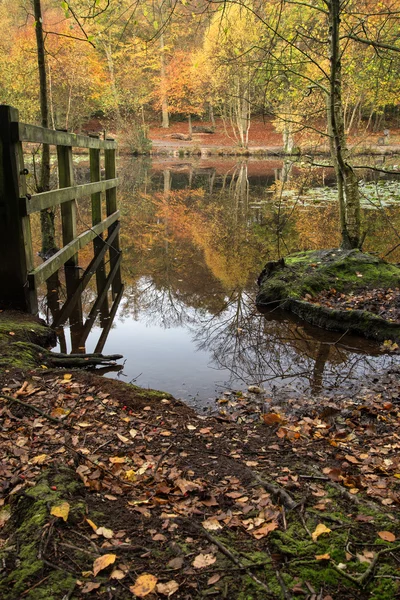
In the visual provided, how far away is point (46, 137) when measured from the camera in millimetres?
6484

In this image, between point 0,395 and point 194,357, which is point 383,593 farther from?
point 194,357

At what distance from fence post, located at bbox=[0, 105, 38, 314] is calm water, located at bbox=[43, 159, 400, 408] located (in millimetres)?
1030

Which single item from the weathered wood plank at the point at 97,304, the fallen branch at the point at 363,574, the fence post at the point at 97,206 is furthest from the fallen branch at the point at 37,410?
the fence post at the point at 97,206

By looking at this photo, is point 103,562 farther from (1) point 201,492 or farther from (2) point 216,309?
(2) point 216,309

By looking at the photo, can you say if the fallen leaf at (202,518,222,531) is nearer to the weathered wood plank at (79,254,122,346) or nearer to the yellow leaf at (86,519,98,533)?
the yellow leaf at (86,519,98,533)

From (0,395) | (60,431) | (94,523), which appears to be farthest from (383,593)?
(0,395)

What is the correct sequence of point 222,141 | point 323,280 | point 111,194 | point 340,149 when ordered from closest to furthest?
1. point 323,280
2. point 340,149
3. point 111,194
4. point 222,141

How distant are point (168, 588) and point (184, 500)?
705 mm

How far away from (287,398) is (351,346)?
5.91 feet

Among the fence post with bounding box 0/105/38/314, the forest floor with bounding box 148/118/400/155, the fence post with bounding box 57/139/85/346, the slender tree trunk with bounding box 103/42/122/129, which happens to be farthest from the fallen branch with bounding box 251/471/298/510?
the slender tree trunk with bounding box 103/42/122/129

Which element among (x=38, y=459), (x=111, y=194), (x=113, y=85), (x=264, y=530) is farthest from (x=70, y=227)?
(x=113, y=85)

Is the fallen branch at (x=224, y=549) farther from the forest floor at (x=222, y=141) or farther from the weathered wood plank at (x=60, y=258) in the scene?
the forest floor at (x=222, y=141)

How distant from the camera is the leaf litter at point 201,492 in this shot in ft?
6.61

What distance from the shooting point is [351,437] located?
12.7 ft
